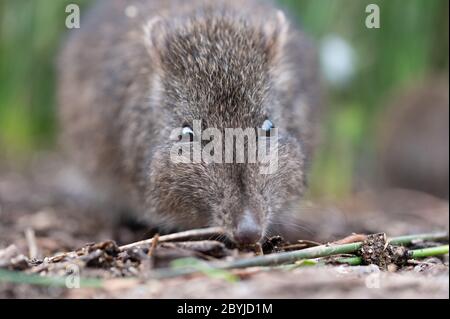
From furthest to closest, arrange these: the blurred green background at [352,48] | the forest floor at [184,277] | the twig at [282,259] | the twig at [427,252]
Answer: the blurred green background at [352,48] < the twig at [427,252] < the twig at [282,259] < the forest floor at [184,277]

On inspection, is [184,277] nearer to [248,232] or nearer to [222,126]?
[248,232]

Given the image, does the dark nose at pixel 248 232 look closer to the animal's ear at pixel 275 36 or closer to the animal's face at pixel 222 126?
the animal's face at pixel 222 126

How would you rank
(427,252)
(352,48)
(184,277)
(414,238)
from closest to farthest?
(184,277), (427,252), (414,238), (352,48)

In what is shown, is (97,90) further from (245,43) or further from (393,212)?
(393,212)

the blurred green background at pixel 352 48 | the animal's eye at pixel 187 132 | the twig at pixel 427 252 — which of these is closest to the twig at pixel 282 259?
the twig at pixel 427 252

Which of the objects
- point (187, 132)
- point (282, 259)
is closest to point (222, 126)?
point (187, 132)

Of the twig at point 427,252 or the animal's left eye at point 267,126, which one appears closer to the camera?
the twig at point 427,252

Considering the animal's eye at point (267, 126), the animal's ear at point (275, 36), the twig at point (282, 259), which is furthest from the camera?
the animal's ear at point (275, 36)
